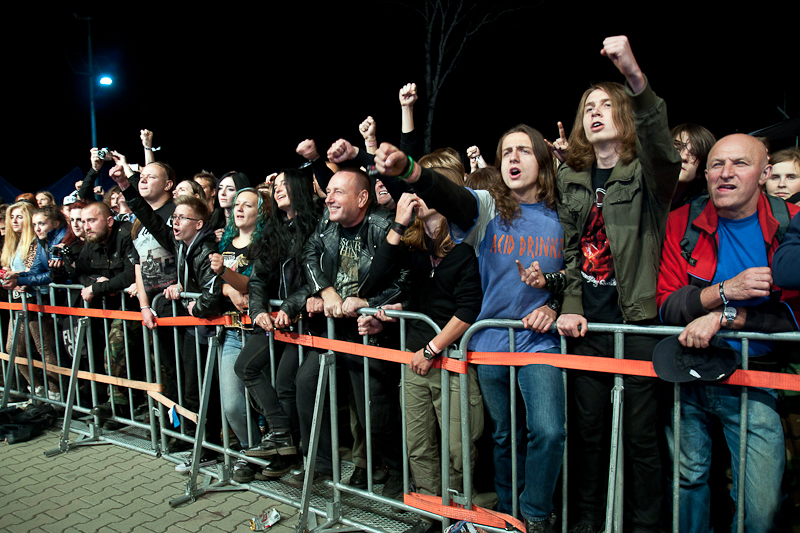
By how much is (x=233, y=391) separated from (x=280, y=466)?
72 cm

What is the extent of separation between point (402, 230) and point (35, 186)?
2407cm

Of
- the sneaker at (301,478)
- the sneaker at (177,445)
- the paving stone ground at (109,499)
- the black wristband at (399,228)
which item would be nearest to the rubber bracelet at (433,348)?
the black wristband at (399,228)

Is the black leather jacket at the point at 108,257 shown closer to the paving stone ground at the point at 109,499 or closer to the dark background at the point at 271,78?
the paving stone ground at the point at 109,499

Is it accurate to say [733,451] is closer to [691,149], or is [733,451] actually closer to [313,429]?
[691,149]

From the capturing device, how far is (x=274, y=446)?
4035mm

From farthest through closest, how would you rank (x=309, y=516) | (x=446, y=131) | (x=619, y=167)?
(x=446, y=131) → (x=309, y=516) → (x=619, y=167)

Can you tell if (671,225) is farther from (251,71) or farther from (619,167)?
(251,71)

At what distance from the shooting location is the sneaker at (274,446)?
4012mm

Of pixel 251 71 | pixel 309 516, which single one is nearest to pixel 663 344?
pixel 309 516

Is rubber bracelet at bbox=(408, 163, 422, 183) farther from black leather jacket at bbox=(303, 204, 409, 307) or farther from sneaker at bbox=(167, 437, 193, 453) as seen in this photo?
sneaker at bbox=(167, 437, 193, 453)

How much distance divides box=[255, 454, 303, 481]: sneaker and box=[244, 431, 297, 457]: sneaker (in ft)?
0.30

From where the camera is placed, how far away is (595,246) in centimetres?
287

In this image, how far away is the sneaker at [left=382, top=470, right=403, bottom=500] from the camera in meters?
3.75

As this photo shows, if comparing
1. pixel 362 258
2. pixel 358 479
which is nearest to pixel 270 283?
pixel 362 258
